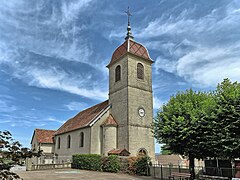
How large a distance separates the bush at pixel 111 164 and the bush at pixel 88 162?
78 cm

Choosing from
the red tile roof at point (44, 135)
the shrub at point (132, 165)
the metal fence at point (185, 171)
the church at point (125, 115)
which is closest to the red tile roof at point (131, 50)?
the church at point (125, 115)

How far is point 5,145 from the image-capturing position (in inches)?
198

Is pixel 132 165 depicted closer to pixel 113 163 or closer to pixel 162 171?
pixel 113 163

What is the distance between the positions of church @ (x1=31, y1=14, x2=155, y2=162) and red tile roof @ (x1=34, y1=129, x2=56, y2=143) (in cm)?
884

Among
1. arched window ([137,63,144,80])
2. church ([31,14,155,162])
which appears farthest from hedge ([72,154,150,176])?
arched window ([137,63,144,80])

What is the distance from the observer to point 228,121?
12.7 m

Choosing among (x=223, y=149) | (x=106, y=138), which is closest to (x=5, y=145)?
(x=223, y=149)

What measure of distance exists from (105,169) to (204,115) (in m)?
11.3

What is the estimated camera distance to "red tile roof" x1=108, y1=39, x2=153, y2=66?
28812 millimetres

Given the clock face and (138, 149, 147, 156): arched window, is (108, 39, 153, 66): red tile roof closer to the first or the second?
the clock face

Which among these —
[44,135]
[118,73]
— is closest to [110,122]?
[118,73]

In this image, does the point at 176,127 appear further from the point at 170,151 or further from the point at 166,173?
the point at 166,173

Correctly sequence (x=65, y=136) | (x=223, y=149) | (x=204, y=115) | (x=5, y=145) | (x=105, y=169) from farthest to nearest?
(x=65, y=136) → (x=105, y=169) → (x=204, y=115) → (x=223, y=149) → (x=5, y=145)

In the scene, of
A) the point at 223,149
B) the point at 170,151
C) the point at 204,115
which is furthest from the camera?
the point at 170,151
